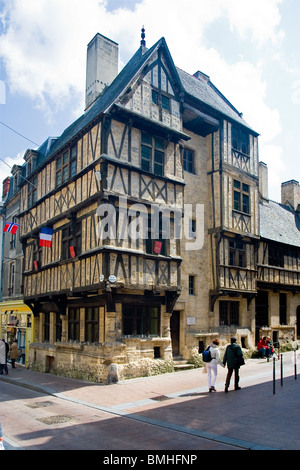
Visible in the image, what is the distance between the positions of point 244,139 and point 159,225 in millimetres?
7759

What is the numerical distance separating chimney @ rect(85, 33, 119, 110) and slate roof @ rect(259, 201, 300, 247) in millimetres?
10635

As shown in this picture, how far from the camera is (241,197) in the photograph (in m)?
18.9

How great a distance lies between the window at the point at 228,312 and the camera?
1814 centimetres

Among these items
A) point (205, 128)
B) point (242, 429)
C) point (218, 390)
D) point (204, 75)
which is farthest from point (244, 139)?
point (242, 429)

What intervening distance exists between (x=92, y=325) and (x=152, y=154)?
6.57 meters

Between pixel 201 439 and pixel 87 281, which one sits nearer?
pixel 201 439

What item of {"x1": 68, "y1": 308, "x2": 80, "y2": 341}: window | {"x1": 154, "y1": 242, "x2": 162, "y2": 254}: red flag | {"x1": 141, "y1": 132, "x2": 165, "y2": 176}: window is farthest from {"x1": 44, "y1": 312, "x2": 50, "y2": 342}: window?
{"x1": 141, "y1": 132, "x2": 165, "y2": 176}: window

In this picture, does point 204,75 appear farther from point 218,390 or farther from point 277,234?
point 218,390

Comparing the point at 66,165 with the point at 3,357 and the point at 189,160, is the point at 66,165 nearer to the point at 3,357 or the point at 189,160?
the point at 189,160

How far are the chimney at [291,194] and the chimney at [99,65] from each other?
1510 centimetres

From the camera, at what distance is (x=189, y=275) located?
56.0ft

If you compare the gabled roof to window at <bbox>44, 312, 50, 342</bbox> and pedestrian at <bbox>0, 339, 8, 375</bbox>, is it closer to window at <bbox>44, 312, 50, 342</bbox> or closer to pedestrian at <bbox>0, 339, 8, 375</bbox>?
window at <bbox>44, 312, 50, 342</bbox>

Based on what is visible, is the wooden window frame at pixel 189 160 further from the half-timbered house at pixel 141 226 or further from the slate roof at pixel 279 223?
the slate roof at pixel 279 223

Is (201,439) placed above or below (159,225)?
below
